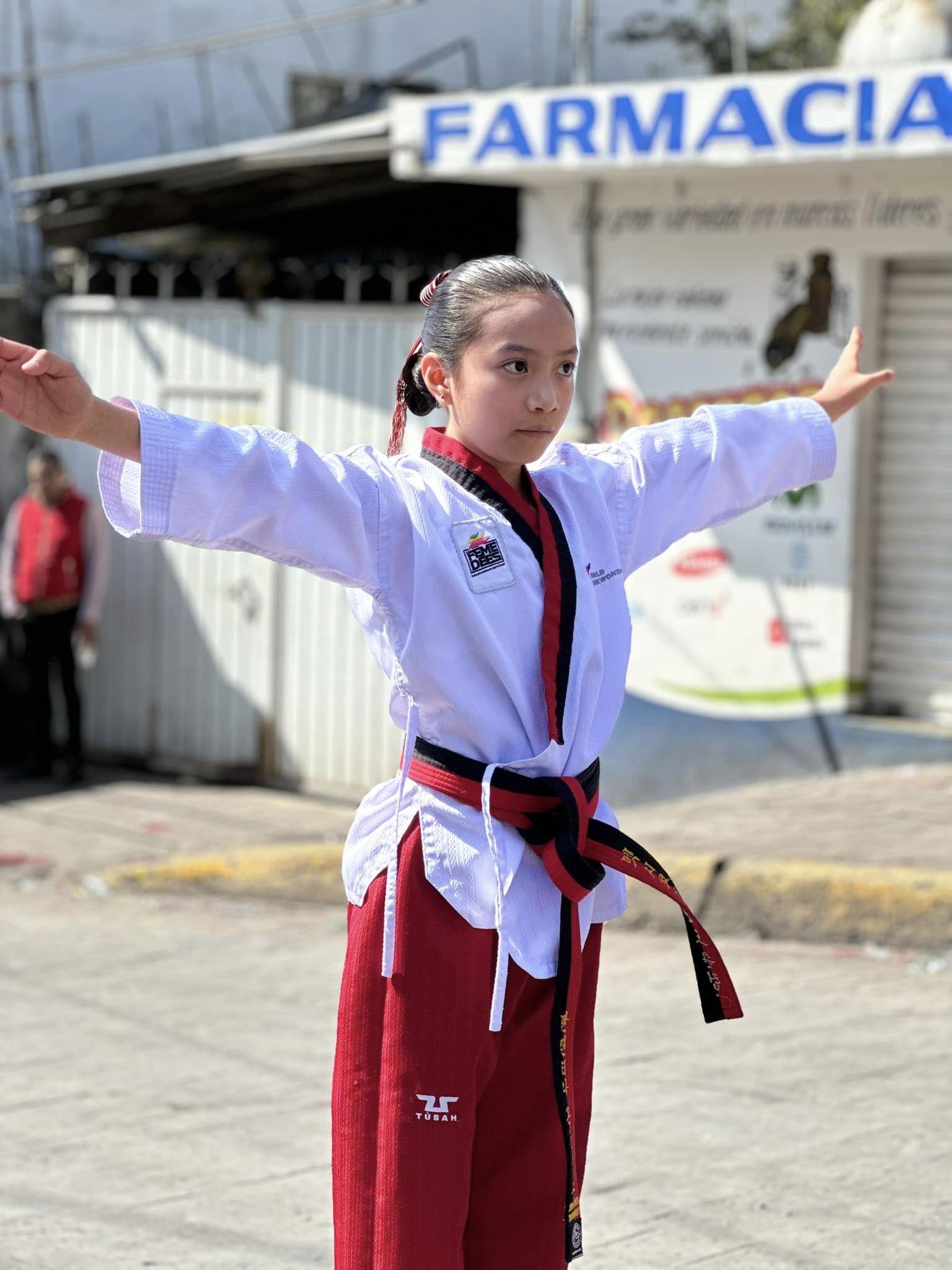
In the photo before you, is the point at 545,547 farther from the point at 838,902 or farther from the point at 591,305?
the point at 591,305

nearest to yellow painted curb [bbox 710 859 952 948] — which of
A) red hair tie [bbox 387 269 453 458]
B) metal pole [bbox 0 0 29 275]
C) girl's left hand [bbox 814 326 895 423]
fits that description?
girl's left hand [bbox 814 326 895 423]

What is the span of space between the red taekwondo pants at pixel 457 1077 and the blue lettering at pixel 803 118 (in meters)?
5.71

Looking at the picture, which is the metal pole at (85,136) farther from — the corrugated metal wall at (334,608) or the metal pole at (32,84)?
the corrugated metal wall at (334,608)

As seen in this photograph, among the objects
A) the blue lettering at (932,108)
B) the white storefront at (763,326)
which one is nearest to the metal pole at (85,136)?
the white storefront at (763,326)

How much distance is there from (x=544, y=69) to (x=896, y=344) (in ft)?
21.6

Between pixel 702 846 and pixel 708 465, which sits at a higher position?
pixel 708 465

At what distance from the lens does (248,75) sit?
13547 millimetres

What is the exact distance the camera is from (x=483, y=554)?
273cm

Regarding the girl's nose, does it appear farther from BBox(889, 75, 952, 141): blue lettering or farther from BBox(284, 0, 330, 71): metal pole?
BBox(284, 0, 330, 71): metal pole

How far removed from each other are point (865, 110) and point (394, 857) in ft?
19.1

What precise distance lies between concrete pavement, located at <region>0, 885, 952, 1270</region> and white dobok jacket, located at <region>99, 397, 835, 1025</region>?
1460 millimetres

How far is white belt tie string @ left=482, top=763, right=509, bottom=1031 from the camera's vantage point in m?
2.70

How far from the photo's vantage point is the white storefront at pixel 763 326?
8.27 meters

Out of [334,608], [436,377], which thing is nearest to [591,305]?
[334,608]
